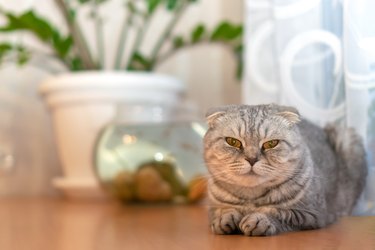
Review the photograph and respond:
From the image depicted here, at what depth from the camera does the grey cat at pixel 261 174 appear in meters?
1.00

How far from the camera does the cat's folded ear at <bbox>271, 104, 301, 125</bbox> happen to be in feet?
3.34

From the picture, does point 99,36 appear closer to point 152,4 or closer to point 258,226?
point 152,4

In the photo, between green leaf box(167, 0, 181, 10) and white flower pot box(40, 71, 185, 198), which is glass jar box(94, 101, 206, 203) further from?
green leaf box(167, 0, 181, 10)

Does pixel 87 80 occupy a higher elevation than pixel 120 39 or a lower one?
lower

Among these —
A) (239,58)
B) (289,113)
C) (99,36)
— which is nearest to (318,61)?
(289,113)

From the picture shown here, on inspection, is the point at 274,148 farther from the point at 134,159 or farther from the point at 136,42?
the point at 136,42

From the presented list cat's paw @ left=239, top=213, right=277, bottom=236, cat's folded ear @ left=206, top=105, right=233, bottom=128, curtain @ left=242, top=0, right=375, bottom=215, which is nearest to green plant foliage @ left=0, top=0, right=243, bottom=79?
curtain @ left=242, top=0, right=375, bottom=215

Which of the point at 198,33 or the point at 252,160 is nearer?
the point at 252,160

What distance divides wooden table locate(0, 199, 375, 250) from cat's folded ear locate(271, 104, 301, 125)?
0.18m

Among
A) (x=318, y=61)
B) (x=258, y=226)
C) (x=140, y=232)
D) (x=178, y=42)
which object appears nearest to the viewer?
(x=258, y=226)

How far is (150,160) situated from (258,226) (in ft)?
2.28

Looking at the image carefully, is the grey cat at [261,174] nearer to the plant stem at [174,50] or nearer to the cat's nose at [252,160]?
the cat's nose at [252,160]

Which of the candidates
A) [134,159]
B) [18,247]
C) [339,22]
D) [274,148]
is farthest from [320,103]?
[18,247]

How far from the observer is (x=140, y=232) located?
111 centimetres
